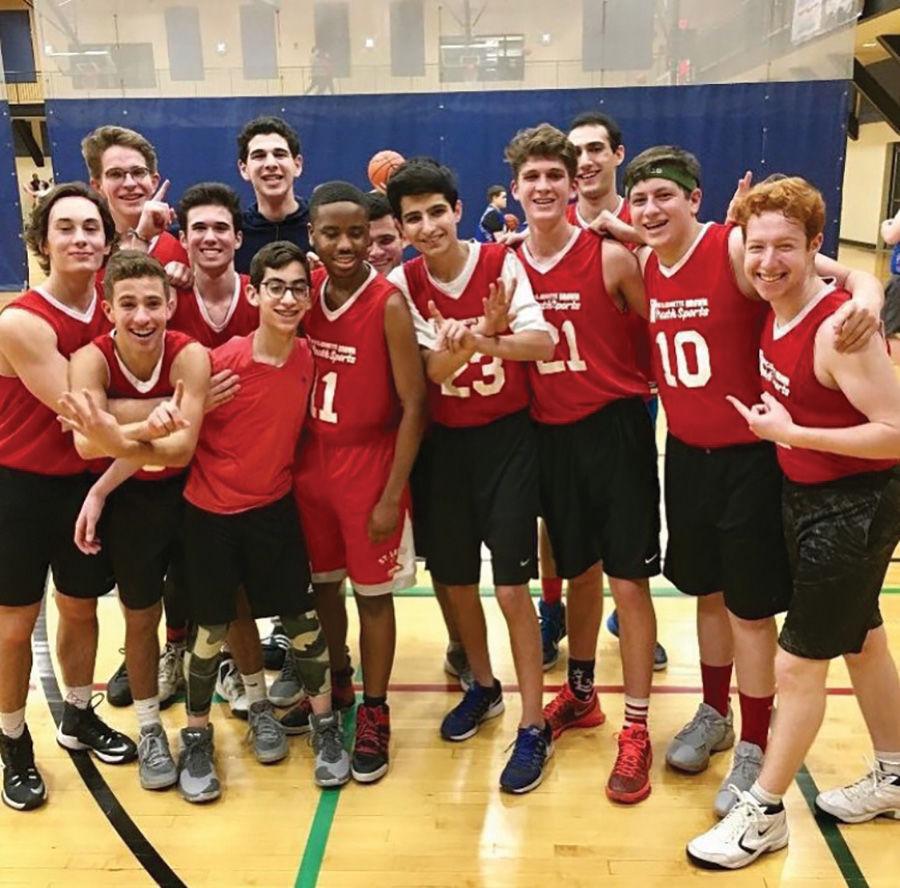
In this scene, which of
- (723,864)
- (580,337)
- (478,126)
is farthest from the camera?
(478,126)

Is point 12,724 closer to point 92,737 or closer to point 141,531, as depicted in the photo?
point 92,737

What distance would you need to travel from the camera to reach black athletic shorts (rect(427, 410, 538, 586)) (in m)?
3.08

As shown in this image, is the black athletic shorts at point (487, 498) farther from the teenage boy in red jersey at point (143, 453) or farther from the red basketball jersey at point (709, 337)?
the teenage boy in red jersey at point (143, 453)

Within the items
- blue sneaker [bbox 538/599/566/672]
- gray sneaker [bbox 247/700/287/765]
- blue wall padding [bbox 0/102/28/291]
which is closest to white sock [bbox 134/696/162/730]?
gray sneaker [bbox 247/700/287/765]

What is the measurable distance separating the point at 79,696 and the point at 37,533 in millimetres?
776

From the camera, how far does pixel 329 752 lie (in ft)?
10.6

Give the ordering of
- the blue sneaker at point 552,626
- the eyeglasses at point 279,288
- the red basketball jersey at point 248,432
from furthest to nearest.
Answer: the blue sneaker at point 552,626, the red basketball jersey at point 248,432, the eyeglasses at point 279,288

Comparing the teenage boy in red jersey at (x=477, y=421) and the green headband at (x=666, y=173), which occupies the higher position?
the green headband at (x=666, y=173)

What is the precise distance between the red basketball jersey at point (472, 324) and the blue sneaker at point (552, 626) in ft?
4.29

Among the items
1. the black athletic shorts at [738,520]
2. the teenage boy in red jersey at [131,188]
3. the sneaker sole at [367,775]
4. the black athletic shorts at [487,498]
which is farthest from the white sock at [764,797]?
the teenage boy in red jersey at [131,188]

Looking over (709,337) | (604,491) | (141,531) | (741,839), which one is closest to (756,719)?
(741,839)

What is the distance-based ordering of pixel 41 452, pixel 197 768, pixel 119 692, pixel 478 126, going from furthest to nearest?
pixel 478 126 < pixel 119 692 < pixel 197 768 < pixel 41 452

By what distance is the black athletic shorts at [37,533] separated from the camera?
2908 millimetres

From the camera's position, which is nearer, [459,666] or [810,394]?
[810,394]
